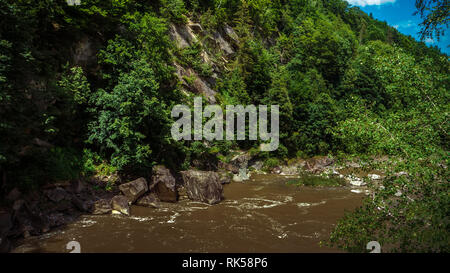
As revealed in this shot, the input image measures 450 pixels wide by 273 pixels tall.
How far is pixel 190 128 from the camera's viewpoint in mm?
21734

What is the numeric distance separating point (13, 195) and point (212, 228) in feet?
26.4

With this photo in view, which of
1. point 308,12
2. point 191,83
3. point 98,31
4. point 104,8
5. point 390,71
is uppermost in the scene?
point 308,12

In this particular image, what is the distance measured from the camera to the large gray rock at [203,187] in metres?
15.5

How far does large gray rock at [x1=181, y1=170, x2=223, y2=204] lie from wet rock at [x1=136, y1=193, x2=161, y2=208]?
2462mm

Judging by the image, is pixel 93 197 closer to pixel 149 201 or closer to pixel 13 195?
pixel 149 201

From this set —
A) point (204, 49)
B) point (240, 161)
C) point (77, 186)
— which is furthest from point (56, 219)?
point (204, 49)

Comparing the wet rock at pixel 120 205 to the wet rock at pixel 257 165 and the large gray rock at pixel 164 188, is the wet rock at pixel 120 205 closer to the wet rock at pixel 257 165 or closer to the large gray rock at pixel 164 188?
the large gray rock at pixel 164 188

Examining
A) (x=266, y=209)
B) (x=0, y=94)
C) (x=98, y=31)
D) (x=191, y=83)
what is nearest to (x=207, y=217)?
(x=266, y=209)

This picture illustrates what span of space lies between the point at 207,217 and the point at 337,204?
331 inches

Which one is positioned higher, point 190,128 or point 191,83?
point 191,83

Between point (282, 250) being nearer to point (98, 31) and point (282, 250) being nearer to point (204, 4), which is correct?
point (98, 31)

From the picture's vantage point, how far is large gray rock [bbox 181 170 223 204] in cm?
1553

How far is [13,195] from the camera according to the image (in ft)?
32.1

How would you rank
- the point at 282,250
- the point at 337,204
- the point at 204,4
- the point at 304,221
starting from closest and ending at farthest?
the point at 282,250
the point at 304,221
the point at 337,204
the point at 204,4
